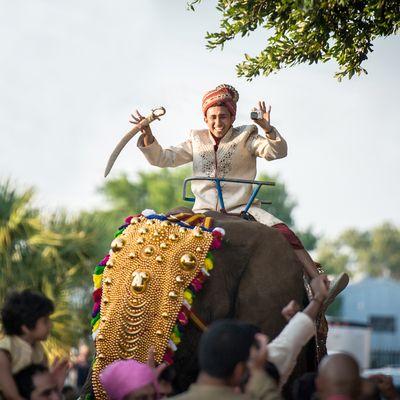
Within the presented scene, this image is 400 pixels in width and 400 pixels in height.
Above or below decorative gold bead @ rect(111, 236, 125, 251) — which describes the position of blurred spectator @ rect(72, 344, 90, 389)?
above

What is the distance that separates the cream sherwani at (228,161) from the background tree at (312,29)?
1.17 m

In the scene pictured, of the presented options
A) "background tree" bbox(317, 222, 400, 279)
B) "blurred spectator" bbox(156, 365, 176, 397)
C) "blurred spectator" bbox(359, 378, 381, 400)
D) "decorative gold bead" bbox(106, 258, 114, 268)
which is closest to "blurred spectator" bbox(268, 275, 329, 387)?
"blurred spectator" bbox(359, 378, 381, 400)

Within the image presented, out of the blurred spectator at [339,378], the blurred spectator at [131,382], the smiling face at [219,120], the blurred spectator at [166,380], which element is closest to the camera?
the blurred spectator at [339,378]

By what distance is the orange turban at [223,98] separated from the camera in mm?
9414

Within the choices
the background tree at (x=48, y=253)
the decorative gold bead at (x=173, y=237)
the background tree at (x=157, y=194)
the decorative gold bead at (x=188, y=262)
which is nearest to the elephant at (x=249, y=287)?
the decorative gold bead at (x=188, y=262)

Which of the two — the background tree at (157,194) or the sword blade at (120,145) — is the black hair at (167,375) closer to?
the sword blade at (120,145)

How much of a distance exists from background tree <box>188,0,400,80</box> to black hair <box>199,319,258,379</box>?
464 centimetres

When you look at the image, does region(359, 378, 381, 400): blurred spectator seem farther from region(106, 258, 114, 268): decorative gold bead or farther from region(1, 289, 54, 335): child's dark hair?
region(106, 258, 114, 268): decorative gold bead

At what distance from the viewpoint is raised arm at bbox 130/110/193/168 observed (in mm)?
9637

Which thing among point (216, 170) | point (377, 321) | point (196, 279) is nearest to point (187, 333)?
point (196, 279)

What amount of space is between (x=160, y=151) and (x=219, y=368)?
4066 millimetres

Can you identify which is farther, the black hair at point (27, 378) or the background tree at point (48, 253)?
the background tree at point (48, 253)

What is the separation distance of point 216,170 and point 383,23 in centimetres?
206

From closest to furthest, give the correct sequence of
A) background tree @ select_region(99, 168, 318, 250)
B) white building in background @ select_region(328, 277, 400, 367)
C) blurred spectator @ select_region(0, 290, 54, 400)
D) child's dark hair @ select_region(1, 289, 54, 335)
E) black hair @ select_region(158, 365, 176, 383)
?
blurred spectator @ select_region(0, 290, 54, 400) < child's dark hair @ select_region(1, 289, 54, 335) < black hair @ select_region(158, 365, 176, 383) < background tree @ select_region(99, 168, 318, 250) < white building in background @ select_region(328, 277, 400, 367)
